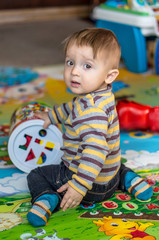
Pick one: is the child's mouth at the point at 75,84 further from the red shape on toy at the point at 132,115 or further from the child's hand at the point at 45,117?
the red shape on toy at the point at 132,115

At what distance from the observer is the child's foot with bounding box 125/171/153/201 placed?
100cm

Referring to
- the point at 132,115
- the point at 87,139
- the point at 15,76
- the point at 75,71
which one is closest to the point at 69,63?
the point at 75,71

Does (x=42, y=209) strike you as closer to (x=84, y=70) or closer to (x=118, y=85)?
(x=84, y=70)

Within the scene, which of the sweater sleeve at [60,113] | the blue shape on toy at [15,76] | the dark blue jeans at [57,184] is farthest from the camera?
the blue shape on toy at [15,76]

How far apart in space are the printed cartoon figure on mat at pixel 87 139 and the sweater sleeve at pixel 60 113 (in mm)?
103

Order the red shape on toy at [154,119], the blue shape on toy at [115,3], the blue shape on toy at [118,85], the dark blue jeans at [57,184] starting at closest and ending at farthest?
the dark blue jeans at [57,184] < the red shape on toy at [154,119] < the blue shape on toy at [118,85] < the blue shape on toy at [115,3]

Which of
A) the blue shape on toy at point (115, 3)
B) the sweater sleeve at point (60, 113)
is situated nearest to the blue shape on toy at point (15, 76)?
the blue shape on toy at point (115, 3)

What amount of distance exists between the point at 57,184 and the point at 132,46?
1.24m

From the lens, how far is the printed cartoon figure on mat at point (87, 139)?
88cm

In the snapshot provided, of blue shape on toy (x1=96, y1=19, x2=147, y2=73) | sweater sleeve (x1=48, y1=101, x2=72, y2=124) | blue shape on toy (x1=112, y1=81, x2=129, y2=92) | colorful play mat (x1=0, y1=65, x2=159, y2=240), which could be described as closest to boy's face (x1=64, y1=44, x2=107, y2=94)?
sweater sleeve (x1=48, y1=101, x2=72, y2=124)

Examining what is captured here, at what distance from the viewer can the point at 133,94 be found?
1755mm

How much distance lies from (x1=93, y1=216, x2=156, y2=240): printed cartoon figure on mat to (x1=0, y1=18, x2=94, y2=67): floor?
4.81ft

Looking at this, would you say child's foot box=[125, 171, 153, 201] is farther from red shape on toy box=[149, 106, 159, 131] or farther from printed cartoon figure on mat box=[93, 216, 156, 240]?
red shape on toy box=[149, 106, 159, 131]

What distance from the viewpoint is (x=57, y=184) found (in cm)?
99
